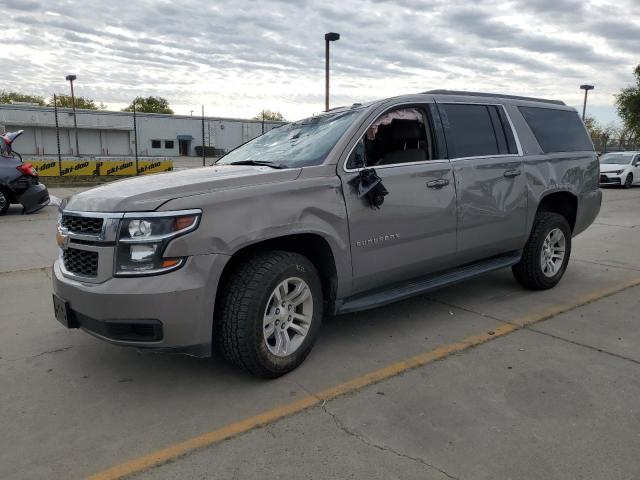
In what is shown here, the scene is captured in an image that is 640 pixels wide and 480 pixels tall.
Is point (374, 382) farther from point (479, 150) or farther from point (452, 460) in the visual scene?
point (479, 150)

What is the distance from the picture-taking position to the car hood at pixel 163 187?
3.11 m

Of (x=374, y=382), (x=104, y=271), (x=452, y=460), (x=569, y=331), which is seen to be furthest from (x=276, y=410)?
(x=569, y=331)

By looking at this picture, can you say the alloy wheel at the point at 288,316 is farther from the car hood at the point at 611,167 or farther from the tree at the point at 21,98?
the tree at the point at 21,98

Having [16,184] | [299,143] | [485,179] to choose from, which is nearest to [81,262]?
[299,143]

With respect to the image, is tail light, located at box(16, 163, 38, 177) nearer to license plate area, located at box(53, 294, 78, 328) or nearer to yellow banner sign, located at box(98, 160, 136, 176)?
license plate area, located at box(53, 294, 78, 328)

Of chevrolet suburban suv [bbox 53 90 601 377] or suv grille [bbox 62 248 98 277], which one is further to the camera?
suv grille [bbox 62 248 98 277]

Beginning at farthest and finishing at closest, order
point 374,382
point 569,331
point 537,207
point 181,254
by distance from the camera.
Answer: point 537,207 → point 569,331 → point 374,382 → point 181,254

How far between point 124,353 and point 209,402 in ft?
3.60

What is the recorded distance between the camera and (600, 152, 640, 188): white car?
19.6 metres

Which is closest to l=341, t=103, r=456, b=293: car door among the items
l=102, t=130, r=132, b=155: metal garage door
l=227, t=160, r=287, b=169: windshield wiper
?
l=227, t=160, r=287, b=169: windshield wiper

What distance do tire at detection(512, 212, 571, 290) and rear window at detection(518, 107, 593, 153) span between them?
0.72 m

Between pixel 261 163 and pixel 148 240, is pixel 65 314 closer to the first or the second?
pixel 148 240

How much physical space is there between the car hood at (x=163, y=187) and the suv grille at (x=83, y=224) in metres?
0.06

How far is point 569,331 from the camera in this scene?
447 cm
